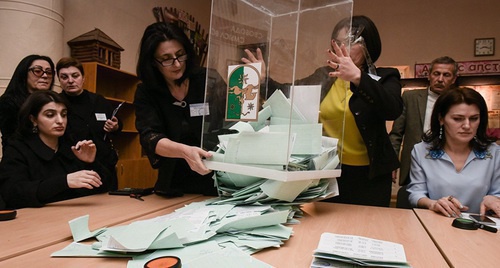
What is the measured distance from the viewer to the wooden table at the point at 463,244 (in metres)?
0.75

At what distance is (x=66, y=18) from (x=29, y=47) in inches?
24.1

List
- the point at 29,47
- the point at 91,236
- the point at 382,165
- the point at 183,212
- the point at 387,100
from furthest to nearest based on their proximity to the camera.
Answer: the point at 29,47 → the point at 382,165 → the point at 387,100 → the point at 183,212 → the point at 91,236

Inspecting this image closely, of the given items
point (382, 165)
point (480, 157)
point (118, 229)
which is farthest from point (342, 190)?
point (118, 229)

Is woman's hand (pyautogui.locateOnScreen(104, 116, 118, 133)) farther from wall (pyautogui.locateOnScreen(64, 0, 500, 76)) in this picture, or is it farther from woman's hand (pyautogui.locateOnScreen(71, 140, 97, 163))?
wall (pyautogui.locateOnScreen(64, 0, 500, 76))

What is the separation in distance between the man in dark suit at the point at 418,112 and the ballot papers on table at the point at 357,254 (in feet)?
6.18

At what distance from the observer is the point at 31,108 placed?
1.66 meters

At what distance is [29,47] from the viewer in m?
2.60

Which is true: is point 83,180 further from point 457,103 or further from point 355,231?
point 457,103

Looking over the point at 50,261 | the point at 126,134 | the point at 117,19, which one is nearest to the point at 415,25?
the point at 117,19

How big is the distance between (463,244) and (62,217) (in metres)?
1.11

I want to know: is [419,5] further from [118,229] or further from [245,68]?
[118,229]

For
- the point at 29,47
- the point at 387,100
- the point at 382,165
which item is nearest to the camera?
the point at 387,100

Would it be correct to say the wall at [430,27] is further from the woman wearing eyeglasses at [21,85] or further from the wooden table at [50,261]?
the wooden table at [50,261]

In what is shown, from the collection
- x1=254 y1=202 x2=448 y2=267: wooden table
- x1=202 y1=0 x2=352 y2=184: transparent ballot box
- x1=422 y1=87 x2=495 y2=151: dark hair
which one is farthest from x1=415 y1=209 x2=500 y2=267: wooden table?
x1=422 y1=87 x2=495 y2=151: dark hair
